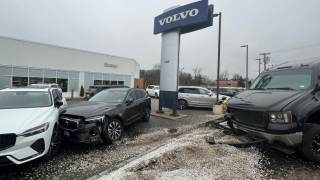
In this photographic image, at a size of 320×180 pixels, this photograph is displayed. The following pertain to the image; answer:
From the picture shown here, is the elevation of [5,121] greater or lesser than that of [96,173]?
greater

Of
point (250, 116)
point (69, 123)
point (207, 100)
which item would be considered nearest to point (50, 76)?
point (207, 100)

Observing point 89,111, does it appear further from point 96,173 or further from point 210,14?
point 210,14

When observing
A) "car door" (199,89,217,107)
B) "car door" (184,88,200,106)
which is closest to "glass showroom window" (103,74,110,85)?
"car door" (184,88,200,106)

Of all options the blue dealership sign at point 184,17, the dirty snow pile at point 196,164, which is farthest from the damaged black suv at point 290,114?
the blue dealership sign at point 184,17

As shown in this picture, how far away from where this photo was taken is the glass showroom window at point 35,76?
16.9 m

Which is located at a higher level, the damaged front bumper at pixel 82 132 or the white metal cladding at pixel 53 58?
the white metal cladding at pixel 53 58

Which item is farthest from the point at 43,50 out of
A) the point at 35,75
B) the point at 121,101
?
the point at 121,101

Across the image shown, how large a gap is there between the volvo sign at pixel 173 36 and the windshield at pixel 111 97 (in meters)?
3.17

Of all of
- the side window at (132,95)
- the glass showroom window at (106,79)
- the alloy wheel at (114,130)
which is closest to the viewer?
the alloy wheel at (114,130)

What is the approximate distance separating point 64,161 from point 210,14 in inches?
333

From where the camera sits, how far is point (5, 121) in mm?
3154

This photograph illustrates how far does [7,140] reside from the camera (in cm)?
287

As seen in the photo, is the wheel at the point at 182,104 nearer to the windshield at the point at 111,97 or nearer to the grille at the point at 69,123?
the windshield at the point at 111,97

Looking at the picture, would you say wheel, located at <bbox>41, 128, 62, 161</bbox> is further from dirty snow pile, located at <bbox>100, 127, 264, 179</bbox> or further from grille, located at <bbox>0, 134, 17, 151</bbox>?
dirty snow pile, located at <bbox>100, 127, 264, 179</bbox>
